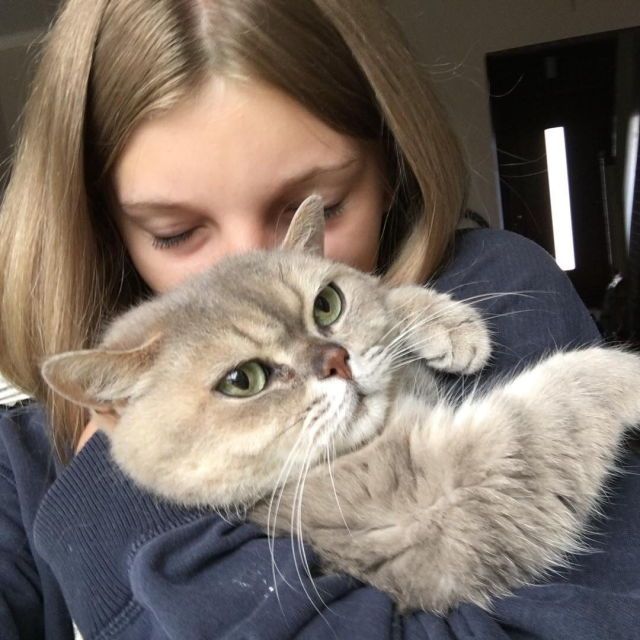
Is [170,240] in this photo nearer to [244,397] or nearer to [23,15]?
[244,397]

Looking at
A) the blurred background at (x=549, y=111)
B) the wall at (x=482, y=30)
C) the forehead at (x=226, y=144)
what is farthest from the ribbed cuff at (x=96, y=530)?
the wall at (x=482, y=30)

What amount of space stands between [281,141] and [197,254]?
25cm

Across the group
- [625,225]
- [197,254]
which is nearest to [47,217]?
[197,254]

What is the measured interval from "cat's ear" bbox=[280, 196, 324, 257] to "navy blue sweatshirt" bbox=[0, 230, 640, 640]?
27cm

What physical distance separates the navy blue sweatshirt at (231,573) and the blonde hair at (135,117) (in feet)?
0.62

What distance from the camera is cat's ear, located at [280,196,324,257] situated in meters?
0.98

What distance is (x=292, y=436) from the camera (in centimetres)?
81

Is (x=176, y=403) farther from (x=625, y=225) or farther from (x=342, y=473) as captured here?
(x=625, y=225)

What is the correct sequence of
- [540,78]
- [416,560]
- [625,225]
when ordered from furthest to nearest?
[540,78] < [625,225] < [416,560]

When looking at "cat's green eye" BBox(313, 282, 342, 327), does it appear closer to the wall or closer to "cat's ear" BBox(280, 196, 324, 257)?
"cat's ear" BBox(280, 196, 324, 257)

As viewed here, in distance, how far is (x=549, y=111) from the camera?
9.37 ft

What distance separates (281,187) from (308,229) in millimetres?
82

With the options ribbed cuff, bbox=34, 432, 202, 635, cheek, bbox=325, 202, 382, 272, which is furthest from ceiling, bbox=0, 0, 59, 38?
ribbed cuff, bbox=34, 432, 202, 635

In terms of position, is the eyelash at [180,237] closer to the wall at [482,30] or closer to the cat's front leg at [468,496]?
the cat's front leg at [468,496]
